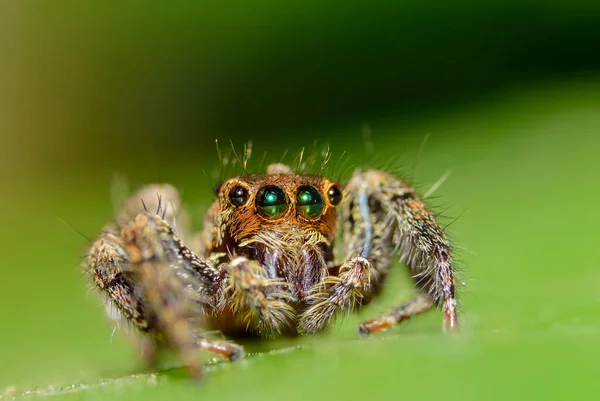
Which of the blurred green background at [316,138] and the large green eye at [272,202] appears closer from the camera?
the blurred green background at [316,138]

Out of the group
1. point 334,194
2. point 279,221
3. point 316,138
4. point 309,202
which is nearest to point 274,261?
point 279,221

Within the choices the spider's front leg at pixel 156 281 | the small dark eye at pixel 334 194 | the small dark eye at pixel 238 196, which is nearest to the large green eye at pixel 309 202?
the small dark eye at pixel 334 194

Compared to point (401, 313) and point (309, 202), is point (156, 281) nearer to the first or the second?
point (309, 202)

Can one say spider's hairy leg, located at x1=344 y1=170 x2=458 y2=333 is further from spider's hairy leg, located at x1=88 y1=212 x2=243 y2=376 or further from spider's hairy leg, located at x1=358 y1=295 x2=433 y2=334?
spider's hairy leg, located at x1=88 y1=212 x2=243 y2=376

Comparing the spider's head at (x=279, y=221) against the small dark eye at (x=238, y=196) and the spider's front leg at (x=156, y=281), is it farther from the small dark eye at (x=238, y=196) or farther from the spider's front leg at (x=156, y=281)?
the spider's front leg at (x=156, y=281)

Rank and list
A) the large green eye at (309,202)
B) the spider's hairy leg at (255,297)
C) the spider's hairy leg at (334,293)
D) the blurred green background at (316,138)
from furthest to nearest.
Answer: the large green eye at (309,202) < the spider's hairy leg at (334,293) < the spider's hairy leg at (255,297) < the blurred green background at (316,138)

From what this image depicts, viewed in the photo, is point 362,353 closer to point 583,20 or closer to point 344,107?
point 583,20
